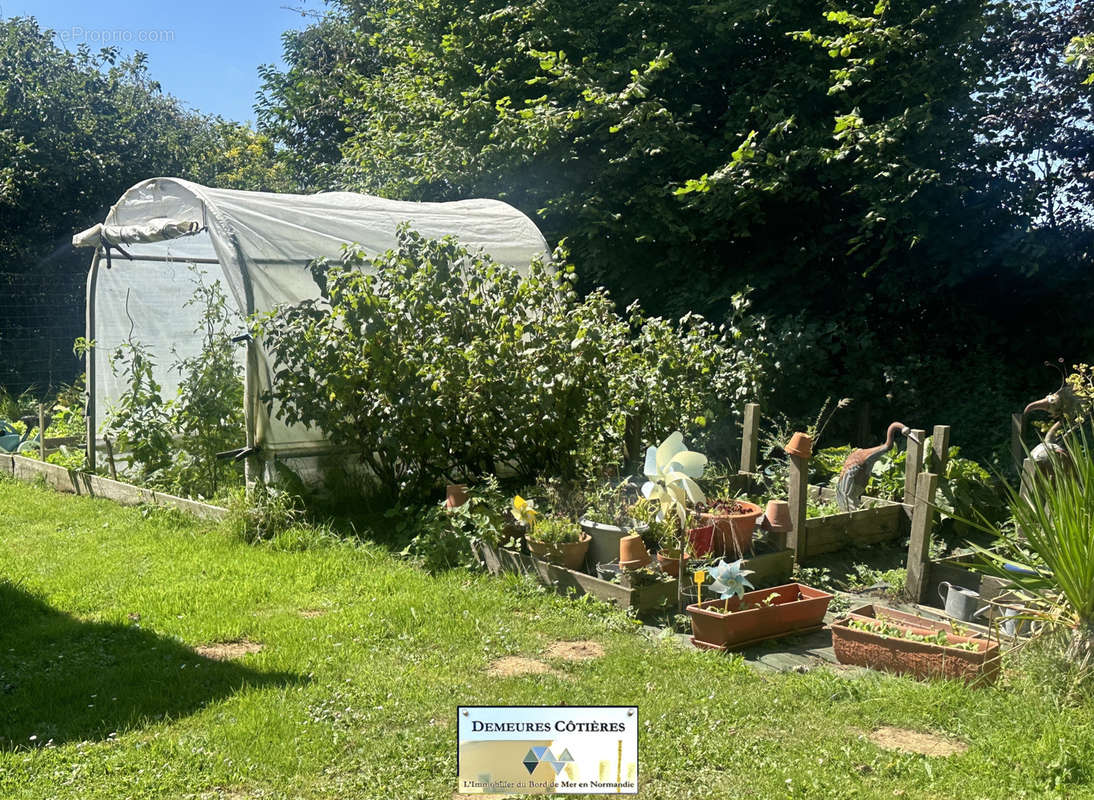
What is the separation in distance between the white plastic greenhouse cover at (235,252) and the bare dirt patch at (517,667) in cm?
332

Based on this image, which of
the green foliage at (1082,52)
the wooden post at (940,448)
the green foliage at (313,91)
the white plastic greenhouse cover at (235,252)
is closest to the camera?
the wooden post at (940,448)

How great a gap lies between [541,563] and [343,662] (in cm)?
151

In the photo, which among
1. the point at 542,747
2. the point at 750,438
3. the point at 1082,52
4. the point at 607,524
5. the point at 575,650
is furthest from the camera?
the point at 1082,52

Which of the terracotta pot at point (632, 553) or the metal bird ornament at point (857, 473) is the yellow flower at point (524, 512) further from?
the metal bird ornament at point (857, 473)

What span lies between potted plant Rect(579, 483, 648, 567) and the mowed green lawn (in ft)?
2.05

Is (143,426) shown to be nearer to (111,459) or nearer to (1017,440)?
(111,459)

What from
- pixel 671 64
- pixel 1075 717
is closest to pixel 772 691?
pixel 1075 717

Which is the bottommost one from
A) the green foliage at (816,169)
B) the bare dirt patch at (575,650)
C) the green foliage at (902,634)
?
the bare dirt patch at (575,650)

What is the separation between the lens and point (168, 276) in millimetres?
9227

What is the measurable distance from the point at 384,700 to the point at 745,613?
5.95 ft

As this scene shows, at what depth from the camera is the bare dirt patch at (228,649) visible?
4531 mm

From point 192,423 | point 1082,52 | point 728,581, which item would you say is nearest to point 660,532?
point 728,581

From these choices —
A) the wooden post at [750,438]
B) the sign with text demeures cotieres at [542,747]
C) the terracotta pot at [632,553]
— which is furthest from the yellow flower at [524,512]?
the sign with text demeures cotieres at [542,747]

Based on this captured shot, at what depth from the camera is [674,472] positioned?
203 inches
